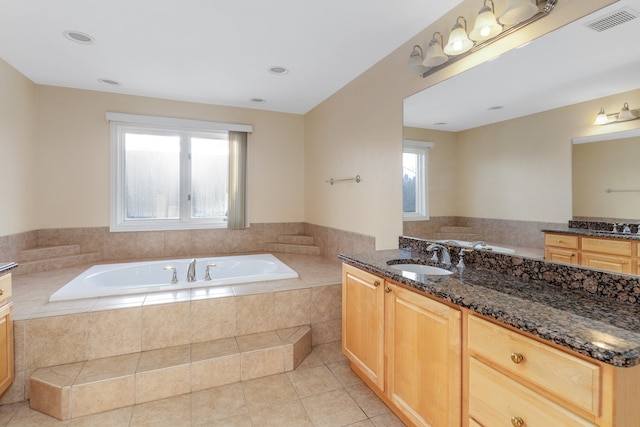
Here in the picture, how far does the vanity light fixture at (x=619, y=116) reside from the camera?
1212mm

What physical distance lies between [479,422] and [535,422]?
24 cm

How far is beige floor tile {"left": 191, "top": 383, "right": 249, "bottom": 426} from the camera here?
177 centimetres

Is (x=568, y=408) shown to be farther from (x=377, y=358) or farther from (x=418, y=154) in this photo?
(x=418, y=154)

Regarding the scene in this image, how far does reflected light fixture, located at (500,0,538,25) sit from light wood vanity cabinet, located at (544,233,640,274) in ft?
3.33

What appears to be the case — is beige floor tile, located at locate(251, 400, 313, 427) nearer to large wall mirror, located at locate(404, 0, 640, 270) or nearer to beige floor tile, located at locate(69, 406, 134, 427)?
beige floor tile, located at locate(69, 406, 134, 427)

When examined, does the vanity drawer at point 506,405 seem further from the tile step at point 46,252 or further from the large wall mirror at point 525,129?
the tile step at point 46,252

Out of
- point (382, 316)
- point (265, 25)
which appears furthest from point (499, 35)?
point (382, 316)

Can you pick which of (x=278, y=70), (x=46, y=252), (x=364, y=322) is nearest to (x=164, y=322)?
(x=364, y=322)

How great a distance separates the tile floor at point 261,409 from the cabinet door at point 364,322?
169 mm

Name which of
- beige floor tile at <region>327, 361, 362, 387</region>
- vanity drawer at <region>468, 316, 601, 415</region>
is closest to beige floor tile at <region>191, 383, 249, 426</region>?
beige floor tile at <region>327, 361, 362, 387</region>

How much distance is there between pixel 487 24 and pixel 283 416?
2326mm

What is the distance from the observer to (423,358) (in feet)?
4.71

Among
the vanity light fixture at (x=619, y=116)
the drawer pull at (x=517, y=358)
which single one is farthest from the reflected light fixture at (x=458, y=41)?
the drawer pull at (x=517, y=358)

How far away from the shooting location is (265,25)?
2.17 meters
